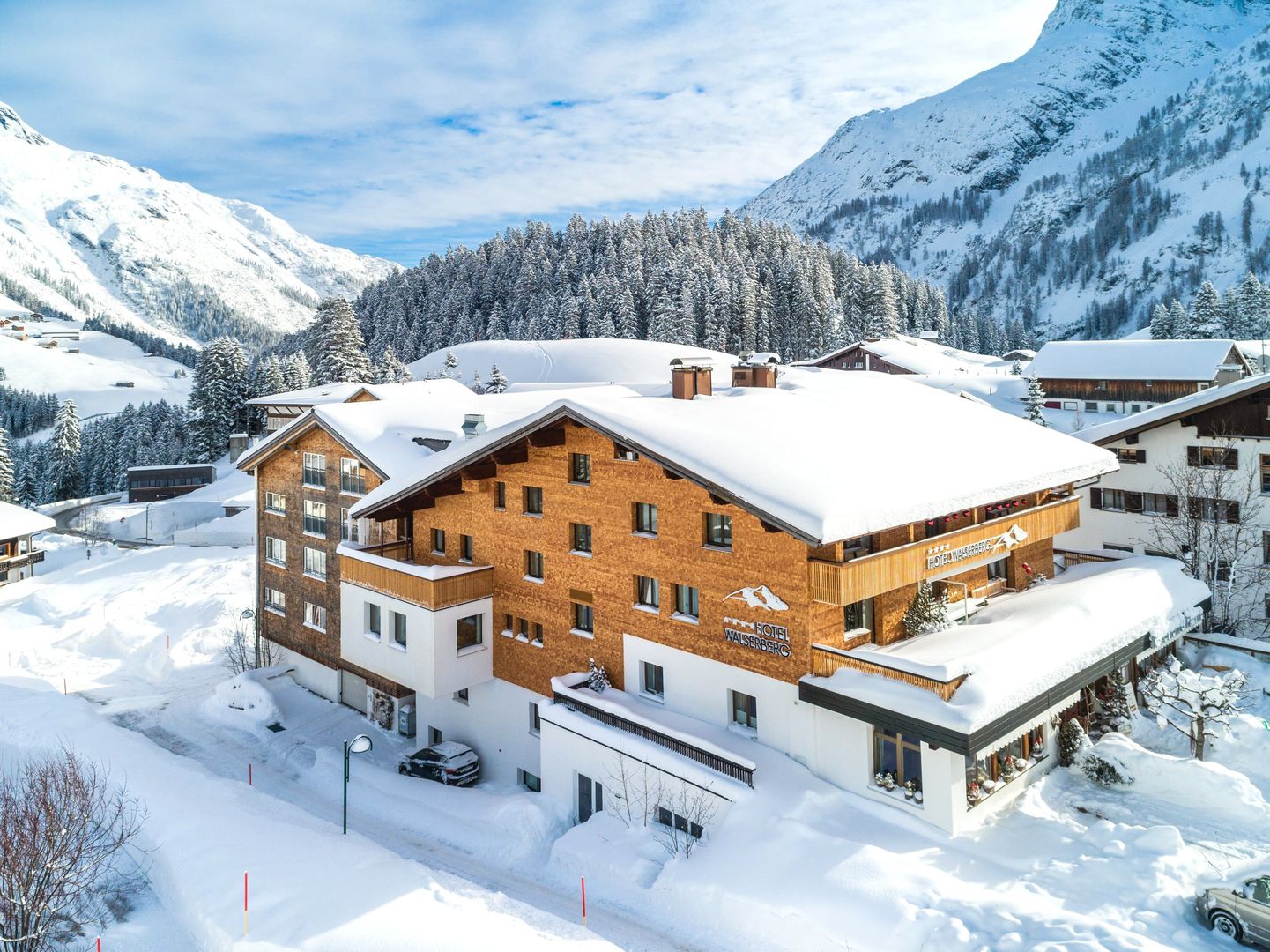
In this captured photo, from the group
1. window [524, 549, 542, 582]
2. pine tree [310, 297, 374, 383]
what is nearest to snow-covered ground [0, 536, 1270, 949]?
window [524, 549, 542, 582]

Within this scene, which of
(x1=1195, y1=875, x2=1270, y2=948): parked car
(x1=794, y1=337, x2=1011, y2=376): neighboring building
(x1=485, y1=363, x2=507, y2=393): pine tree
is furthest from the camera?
(x1=794, y1=337, x2=1011, y2=376): neighboring building

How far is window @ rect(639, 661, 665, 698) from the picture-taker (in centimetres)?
2345

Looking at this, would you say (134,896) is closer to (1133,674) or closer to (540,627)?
(540,627)

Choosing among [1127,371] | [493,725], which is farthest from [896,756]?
[1127,371]

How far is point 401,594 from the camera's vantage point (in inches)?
1078

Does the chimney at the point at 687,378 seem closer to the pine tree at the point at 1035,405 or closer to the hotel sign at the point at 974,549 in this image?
the hotel sign at the point at 974,549

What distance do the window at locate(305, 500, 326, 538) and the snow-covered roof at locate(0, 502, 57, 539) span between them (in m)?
42.8

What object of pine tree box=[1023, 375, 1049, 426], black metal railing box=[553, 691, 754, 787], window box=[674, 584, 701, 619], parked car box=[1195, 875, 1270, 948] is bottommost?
parked car box=[1195, 875, 1270, 948]

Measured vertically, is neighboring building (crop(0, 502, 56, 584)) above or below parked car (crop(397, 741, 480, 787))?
above

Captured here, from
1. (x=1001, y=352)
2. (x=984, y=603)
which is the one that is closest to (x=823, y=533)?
(x=984, y=603)

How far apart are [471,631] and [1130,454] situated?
29919mm

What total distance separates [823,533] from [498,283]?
164433 millimetres

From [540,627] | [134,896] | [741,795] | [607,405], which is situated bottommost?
[134,896]

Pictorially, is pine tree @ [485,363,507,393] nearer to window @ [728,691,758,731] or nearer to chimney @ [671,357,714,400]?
chimney @ [671,357,714,400]
